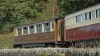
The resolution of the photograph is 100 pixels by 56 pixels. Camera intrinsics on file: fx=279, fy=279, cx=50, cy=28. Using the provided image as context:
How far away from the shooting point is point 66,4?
110 ft

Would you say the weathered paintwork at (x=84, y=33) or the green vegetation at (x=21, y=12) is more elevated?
the green vegetation at (x=21, y=12)

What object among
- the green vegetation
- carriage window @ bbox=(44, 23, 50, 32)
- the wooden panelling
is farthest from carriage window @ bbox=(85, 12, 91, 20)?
the green vegetation

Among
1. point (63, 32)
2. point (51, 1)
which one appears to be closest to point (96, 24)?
point (63, 32)

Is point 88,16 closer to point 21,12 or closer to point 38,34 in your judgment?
point 38,34

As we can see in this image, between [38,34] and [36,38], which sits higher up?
[38,34]

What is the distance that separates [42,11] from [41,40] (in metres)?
27.4

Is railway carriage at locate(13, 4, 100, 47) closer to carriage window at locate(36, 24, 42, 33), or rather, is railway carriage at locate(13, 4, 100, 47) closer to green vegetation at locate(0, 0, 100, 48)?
carriage window at locate(36, 24, 42, 33)

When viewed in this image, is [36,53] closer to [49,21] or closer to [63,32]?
[63,32]

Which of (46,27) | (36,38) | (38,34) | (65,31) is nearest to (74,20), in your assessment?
(65,31)

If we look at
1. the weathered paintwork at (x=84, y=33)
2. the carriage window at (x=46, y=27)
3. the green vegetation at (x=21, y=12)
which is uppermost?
the green vegetation at (x=21, y=12)

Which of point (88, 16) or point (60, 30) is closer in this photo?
point (88, 16)

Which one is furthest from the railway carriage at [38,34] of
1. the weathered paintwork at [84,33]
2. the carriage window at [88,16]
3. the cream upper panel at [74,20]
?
the carriage window at [88,16]

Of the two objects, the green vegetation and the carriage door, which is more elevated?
the green vegetation

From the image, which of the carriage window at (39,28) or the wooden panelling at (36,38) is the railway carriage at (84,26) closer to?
the wooden panelling at (36,38)
